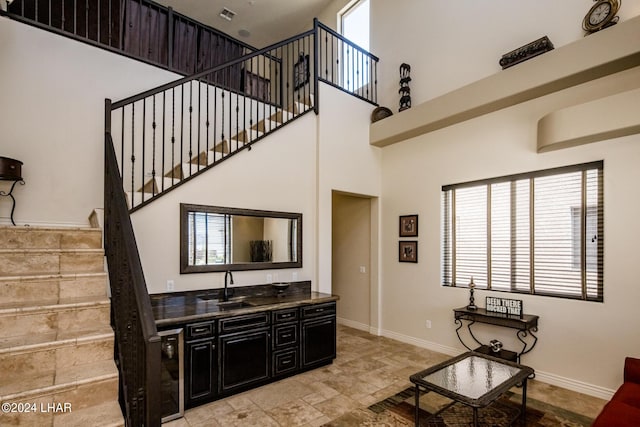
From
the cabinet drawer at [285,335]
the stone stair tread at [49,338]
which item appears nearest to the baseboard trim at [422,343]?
the cabinet drawer at [285,335]

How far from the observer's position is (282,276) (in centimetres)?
466

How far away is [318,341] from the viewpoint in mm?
4172

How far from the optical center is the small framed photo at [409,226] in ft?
17.5

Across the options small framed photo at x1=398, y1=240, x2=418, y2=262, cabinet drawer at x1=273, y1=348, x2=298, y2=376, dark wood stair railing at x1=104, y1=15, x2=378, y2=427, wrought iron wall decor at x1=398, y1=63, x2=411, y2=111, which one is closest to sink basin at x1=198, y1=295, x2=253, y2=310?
cabinet drawer at x1=273, y1=348, x2=298, y2=376

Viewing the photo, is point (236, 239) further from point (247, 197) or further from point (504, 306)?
point (504, 306)

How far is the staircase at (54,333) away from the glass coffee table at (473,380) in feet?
7.13

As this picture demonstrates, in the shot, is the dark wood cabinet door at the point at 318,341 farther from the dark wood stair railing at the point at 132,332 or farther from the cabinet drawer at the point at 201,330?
the dark wood stair railing at the point at 132,332

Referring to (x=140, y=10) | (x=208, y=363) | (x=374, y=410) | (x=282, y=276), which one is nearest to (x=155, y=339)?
(x=208, y=363)

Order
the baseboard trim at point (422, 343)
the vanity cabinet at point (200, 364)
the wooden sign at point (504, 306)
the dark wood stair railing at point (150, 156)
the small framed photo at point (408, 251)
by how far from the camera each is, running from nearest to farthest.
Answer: the dark wood stair railing at point (150, 156) < the vanity cabinet at point (200, 364) < the wooden sign at point (504, 306) < the baseboard trim at point (422, 343) < the small framed photo at point (408, 251)

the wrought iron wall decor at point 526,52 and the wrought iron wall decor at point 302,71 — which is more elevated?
the wrought iron wall decor at point 302,71

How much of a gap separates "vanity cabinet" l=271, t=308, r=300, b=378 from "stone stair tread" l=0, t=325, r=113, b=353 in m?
1.88

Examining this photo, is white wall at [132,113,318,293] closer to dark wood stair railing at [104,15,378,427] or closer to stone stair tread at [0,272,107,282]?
dark wood stair railing at [104,15,378,427]

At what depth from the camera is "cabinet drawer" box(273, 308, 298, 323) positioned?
3.77 metres

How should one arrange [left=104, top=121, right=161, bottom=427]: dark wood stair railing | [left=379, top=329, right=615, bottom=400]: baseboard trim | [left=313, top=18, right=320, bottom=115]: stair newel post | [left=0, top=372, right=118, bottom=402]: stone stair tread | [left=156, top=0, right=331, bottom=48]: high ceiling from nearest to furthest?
[left=104, top=121, right=161, bottom=427]: dark wood stair railing < [left=0, top=372, right=118, bottom=402]: stone stair tread < [left=379, top=329, right=615, bottom=400]: baseboard trim < [left=313, top=18, right=320, bottom=115]: stair newel post < [left=156, top=0, right=331, bottom=48]: high ceiling
